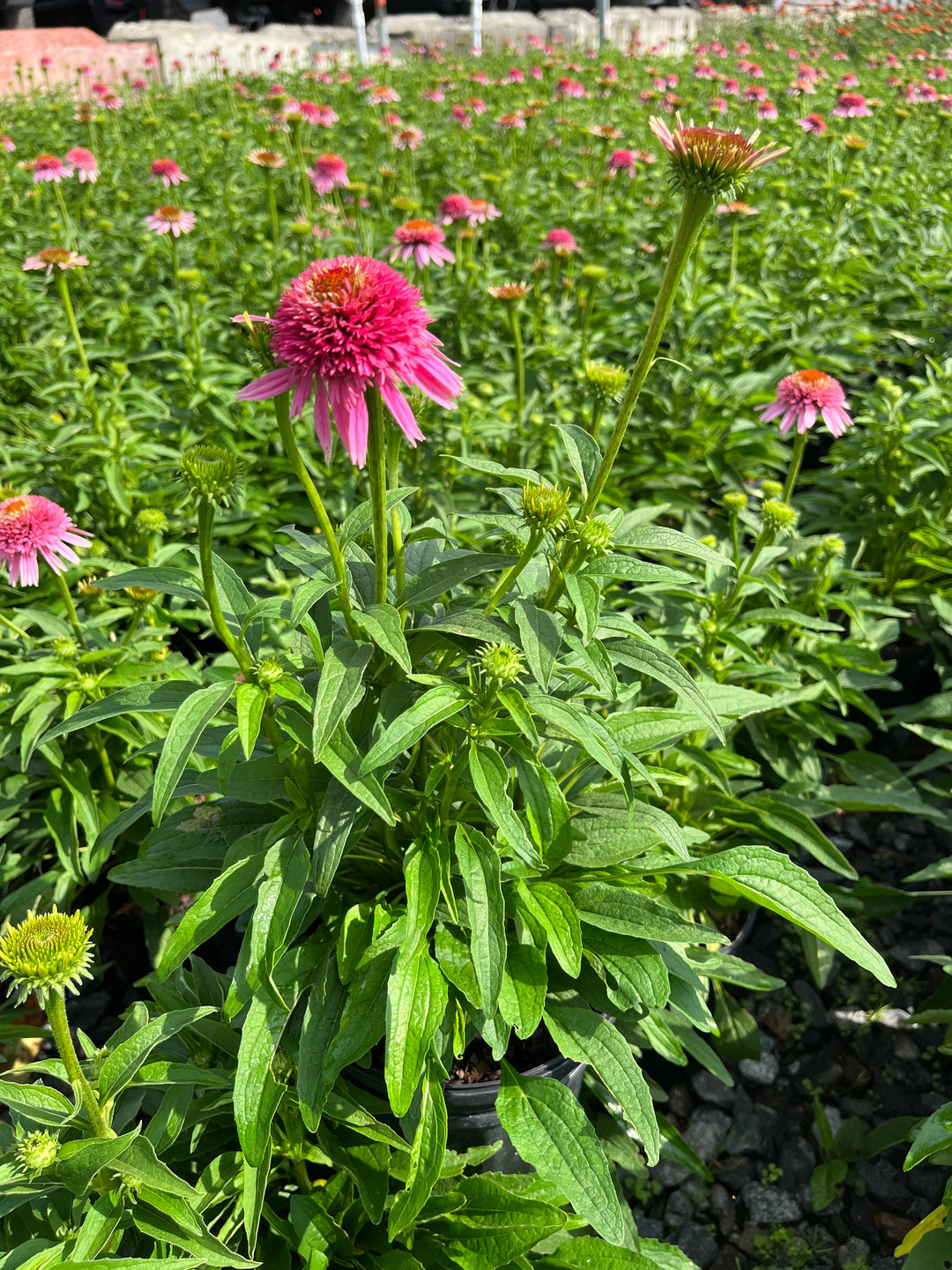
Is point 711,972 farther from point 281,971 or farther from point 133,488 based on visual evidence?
Answer: point 133,488

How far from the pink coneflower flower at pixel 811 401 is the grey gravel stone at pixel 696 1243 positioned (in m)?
1.82

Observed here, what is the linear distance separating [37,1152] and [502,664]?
80cm

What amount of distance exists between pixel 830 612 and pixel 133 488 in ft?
7.39

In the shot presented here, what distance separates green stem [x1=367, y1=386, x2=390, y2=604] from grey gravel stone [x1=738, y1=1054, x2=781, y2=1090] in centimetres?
152

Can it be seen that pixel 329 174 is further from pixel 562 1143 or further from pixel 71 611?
pixel 562 1143

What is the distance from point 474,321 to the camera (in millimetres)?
3672

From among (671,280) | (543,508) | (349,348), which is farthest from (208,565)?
(671,280)

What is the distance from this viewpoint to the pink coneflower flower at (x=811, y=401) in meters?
2.34

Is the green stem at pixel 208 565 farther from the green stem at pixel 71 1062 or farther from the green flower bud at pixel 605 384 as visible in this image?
the green flower bud at pixel 605 384

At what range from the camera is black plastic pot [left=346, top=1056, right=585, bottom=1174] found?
1573 millimetres

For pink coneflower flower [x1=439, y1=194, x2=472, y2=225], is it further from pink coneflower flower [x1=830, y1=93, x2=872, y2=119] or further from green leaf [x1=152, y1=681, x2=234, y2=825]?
green leaf [x1=152, y1=681, x2=234, y2=825]

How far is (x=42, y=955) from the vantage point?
3.52 feet

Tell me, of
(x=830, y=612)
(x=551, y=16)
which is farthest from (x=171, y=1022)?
(x=551, y=16)

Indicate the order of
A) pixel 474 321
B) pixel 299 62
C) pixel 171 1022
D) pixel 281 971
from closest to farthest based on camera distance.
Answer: pixel 171 1022 → pixel 281 971 → pixel 474 321 → pixel 299 62
